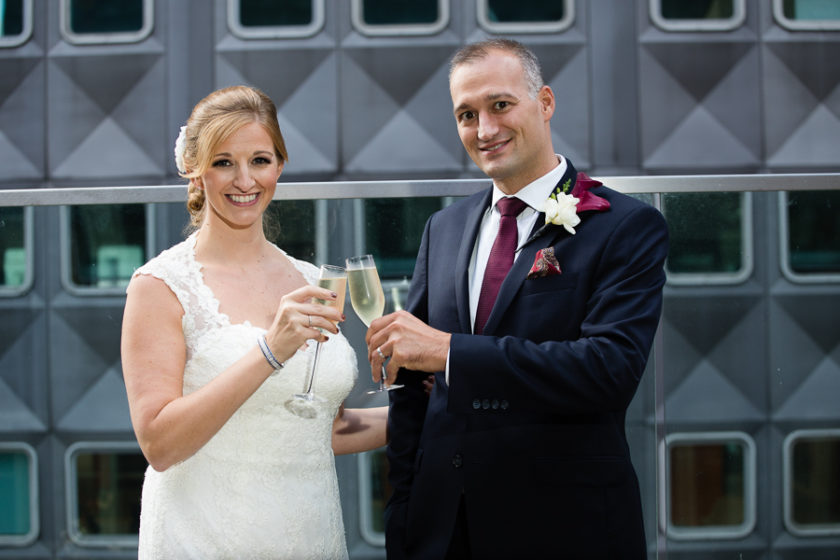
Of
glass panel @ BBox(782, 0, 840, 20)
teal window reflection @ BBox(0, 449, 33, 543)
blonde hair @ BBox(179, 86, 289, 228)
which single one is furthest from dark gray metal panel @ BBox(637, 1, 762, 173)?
teal window reflection @ BBox(0, 449, 33, 543)

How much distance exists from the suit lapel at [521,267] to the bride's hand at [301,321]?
0.36m

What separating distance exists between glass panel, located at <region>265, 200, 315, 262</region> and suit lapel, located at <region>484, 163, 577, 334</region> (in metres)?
0.95

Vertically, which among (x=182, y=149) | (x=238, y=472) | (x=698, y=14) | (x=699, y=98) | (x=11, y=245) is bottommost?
(x=238, y=472)

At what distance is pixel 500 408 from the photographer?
165cm

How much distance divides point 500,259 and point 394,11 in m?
2.55

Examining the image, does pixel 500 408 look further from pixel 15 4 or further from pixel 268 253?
pixel 15 4

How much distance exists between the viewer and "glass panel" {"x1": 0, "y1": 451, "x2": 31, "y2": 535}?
104 inches

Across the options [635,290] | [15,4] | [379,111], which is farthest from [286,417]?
[15,4]

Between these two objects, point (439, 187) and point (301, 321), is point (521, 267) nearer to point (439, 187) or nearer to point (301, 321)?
point (301, 321)

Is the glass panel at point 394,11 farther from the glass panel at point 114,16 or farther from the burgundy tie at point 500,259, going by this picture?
the burgundy tie at point 500,259

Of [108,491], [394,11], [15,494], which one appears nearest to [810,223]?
[394,11]

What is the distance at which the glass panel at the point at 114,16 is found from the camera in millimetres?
3967

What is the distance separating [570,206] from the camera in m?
1.73

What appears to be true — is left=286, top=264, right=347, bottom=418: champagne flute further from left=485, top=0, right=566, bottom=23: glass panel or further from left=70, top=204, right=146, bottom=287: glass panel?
left=485, top=0, right=566, bottom=23: glass panel
